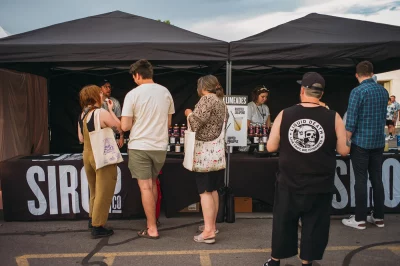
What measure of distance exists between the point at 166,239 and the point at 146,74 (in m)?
1.71

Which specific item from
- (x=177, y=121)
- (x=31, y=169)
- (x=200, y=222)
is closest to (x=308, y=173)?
(x=200, y=222)

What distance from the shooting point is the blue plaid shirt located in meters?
3.91

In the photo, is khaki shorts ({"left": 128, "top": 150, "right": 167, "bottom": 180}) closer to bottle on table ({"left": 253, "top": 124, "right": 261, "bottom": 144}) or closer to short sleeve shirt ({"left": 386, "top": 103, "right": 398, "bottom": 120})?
bottle on table ({"left": 253, "top": 124, "right": 261, "bottom": 144})

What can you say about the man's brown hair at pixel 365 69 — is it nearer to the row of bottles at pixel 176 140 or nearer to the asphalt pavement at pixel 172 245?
the asphalt pavement at pixel 172 245

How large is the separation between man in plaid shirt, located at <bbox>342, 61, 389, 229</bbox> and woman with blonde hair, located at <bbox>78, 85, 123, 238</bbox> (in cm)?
251

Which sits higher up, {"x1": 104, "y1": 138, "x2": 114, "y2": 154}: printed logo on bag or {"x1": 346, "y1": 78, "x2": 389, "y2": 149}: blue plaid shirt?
{"x1": 346, "y1": 78, "x2": 389, "y2": 149}: blue plaid shirt

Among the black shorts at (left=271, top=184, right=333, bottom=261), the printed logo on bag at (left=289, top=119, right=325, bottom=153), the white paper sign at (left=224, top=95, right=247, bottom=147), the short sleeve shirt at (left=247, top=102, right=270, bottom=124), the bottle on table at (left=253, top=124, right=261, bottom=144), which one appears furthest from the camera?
the short sleeve shirt at (left=247, top=102, right=270, bottom=124)

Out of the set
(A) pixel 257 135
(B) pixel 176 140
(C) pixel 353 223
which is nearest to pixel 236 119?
(A) pixel 257 135

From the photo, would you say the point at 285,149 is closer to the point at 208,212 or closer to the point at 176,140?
the point at 208,212

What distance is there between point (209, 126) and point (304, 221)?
1.33 metres

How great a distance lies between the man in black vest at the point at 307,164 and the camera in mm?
2432

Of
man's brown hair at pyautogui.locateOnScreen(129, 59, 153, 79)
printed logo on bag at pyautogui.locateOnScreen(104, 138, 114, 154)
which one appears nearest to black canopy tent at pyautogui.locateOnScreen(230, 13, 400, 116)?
man's brown hair at pyautogui.locateOnScreen(129, 59, 153, 79)

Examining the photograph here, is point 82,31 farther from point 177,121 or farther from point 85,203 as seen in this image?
point 177,121

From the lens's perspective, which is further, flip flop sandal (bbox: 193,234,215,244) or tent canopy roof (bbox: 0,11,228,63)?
tent canopy roof (bbox: 0,11,228,63)
